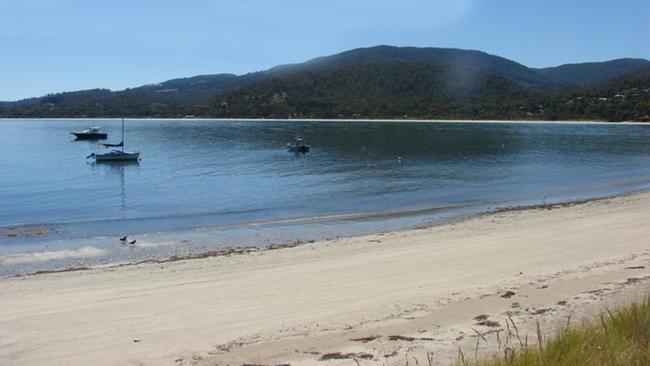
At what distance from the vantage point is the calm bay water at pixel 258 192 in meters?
21.0

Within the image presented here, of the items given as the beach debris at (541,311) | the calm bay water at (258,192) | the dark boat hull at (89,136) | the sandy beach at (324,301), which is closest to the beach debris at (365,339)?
the sandy beach at (324,301)

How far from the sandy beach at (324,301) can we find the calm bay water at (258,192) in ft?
14.9

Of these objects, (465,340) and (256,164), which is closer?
(465,340)

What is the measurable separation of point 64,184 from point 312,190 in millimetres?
17679

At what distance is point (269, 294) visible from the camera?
11961mm

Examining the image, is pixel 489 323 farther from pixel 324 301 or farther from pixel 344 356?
pixel 324 301

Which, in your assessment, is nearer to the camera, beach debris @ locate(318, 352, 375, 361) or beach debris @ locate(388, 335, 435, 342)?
beach debris @ locate(318, 352, 375, 361)

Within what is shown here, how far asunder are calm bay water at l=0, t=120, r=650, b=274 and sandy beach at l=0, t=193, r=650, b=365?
4541mm

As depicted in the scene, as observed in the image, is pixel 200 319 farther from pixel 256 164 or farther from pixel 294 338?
pixel 256 164

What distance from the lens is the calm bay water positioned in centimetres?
2100

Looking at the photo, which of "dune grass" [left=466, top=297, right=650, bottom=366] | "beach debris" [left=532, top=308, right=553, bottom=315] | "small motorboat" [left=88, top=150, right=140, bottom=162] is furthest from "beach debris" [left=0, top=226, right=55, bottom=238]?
"small motorboat" [left=88, top=150, right=140, bottom=162]

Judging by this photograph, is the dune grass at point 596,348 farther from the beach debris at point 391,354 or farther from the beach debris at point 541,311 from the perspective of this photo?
the beach debris at point 541,311

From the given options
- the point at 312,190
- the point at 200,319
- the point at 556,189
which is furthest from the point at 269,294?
the point at 556,189

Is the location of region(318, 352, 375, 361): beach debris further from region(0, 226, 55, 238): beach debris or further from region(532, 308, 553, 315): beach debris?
region(0, 226, 55, 238): beach debris
